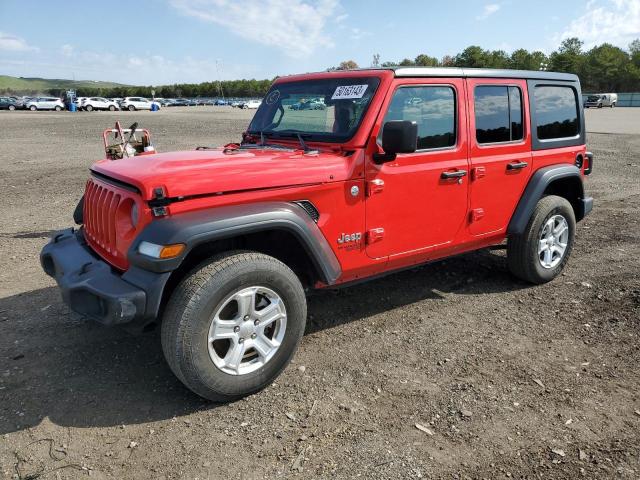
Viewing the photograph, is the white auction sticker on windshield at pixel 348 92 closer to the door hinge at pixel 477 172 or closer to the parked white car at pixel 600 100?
the door hinge at pixel 477 172

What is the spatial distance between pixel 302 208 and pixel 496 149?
6.73 feet

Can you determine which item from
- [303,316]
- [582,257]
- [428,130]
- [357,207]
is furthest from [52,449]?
[582,257]

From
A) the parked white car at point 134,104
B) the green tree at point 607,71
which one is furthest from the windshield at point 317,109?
the green tree at point 607,71

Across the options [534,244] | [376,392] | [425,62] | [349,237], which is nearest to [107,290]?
[349,237]

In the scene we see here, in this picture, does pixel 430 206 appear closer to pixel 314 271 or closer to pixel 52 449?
pixel 314 271

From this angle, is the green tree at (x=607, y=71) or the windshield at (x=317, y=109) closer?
the windshield at (x=317, y=109)

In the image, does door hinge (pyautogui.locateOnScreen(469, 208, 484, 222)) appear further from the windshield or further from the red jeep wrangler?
the windshield

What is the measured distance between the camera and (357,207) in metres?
3.48

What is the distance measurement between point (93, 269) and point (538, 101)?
413cm

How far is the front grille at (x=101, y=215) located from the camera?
311cm

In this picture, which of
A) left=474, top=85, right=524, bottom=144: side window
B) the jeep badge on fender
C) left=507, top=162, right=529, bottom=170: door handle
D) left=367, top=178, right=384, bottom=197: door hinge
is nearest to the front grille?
the jeep badge on fender

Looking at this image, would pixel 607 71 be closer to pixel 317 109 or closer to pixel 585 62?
pixel 585 62

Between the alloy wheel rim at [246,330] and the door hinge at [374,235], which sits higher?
the door hinge at [374,235]

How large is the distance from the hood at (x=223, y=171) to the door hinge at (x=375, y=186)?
225 millimetres
